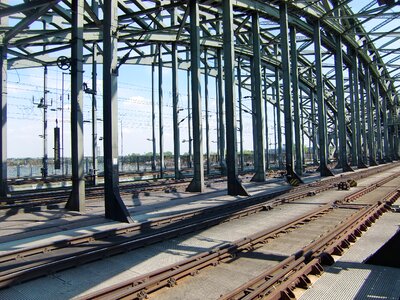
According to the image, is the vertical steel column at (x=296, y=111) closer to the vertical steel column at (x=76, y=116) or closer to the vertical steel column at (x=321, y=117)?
the vertical steel column at (x=321, y=117)

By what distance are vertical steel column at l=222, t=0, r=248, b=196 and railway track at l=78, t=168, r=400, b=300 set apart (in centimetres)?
731

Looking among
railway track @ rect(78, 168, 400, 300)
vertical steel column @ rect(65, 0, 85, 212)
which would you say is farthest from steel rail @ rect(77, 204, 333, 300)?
vertical steel column @ rect(65, 0, 85, 212)

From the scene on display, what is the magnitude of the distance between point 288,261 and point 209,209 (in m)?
6.69

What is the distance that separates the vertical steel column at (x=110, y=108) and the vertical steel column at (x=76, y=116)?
1652 mm

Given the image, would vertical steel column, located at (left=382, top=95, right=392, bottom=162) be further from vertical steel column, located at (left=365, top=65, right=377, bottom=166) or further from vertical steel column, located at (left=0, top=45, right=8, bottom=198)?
vertical steel column, located at (left=0, top=45, right=8, bottom=198)

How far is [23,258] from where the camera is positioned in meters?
7.63

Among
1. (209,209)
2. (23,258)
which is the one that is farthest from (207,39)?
(23,258)

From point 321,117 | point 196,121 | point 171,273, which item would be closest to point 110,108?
point 196,121

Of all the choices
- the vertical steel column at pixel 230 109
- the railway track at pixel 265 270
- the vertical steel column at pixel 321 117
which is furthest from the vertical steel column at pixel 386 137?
the railway track at pixel 265 270

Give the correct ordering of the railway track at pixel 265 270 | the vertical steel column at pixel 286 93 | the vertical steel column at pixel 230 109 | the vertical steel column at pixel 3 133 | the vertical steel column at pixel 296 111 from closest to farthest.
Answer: the railway track at pixel 265 270
the vertical steel column at pixel 230 109
the vertical steel column at pixel 3 133
the vertical steel column at pixel 286 93
the vertical steel column at pixel 296 111

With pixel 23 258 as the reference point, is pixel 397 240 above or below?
above

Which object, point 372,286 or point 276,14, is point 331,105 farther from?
point 372,286

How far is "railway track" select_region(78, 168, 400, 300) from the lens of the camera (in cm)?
536

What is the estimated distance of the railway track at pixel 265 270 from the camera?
211 inches
